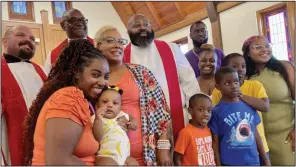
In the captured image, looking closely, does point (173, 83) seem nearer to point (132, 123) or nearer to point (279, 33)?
point (132, 123)

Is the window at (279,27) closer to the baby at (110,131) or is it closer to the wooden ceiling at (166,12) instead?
the wooden ceiling at (166,12)

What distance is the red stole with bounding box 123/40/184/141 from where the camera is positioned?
2342 mm

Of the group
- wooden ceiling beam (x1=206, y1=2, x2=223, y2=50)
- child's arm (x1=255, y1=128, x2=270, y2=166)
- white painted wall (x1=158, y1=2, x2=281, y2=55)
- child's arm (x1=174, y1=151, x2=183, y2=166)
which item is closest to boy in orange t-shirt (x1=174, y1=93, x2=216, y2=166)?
child's arm (x1=174, y1=151, x2=183, y2=166)

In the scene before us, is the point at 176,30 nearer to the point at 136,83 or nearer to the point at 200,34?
the point at 200,34

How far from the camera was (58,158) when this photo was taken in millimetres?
1171

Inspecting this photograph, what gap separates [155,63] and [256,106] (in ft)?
2.38

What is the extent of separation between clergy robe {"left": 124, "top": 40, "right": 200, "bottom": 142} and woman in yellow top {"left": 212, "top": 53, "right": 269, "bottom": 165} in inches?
8.0

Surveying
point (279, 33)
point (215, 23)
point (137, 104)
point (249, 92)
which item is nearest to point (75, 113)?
point (137, 104)

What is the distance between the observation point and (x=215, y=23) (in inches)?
273

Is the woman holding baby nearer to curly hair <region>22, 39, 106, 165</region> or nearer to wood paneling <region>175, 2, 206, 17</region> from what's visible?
curly hair <region>22, 39, 106, 165</region>

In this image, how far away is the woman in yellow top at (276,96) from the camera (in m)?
2.37

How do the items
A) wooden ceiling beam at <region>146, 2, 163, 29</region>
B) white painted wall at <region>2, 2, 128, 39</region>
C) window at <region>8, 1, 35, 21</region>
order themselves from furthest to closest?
white painted wall at <region>2, 2, 128, 39</region>, wooden ceiling beam at <region>146, 2, 163, 29</region>, window at <region>8, 1, 35, 21</region>

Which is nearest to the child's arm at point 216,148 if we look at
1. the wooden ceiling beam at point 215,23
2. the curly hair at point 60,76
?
the curly hair at point 60,76

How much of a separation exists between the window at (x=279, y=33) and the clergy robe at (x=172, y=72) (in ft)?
11.9
